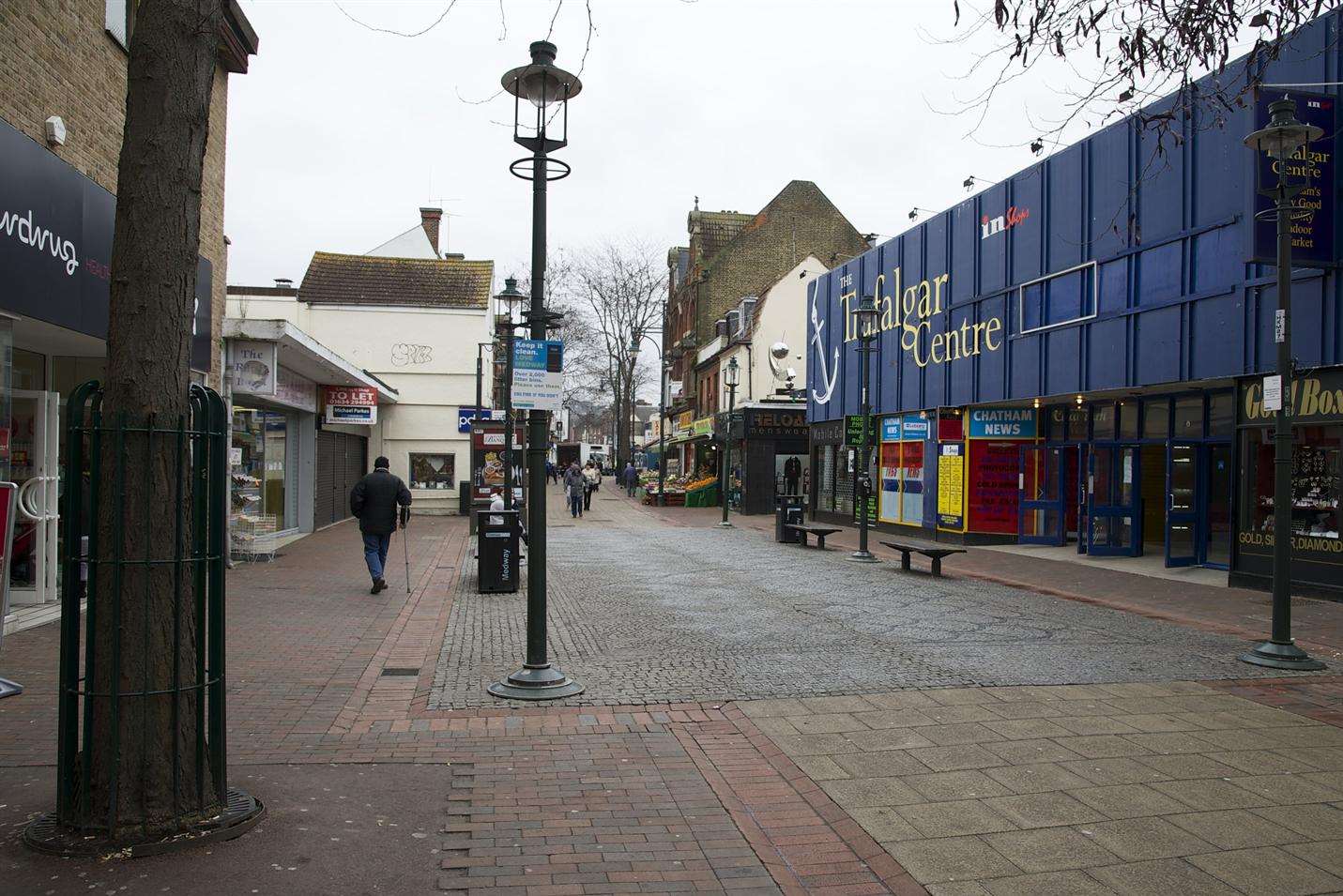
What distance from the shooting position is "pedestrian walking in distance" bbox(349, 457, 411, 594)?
12.0m

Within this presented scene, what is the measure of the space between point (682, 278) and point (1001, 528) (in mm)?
37061

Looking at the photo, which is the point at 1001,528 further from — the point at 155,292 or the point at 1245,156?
the point at 155,292

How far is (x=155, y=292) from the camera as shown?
158 inches

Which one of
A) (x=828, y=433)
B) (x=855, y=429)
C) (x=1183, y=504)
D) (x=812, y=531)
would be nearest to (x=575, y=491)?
(x=828, y=433)

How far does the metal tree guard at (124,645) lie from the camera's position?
3883 millimetres

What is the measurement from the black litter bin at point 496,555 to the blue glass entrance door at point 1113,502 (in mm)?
10380

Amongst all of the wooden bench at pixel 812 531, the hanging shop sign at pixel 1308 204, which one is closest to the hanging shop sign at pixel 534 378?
the hanging shop sign at pixel 1308 204

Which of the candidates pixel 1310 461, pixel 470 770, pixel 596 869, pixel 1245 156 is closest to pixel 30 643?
pixel 470 770

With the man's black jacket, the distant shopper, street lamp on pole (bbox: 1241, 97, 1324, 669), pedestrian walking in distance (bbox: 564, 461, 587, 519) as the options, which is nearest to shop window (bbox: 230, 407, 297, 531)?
the man's black jacket

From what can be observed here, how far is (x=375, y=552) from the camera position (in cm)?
1203

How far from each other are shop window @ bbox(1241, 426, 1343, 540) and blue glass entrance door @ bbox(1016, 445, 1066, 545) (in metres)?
6.11

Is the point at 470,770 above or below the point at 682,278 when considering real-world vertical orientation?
below

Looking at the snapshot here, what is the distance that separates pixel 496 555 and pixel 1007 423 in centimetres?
1191

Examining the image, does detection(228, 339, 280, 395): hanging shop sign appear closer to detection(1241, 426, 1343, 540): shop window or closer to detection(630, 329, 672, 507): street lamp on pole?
detection(1241, 426, 1343, 540): shop window
